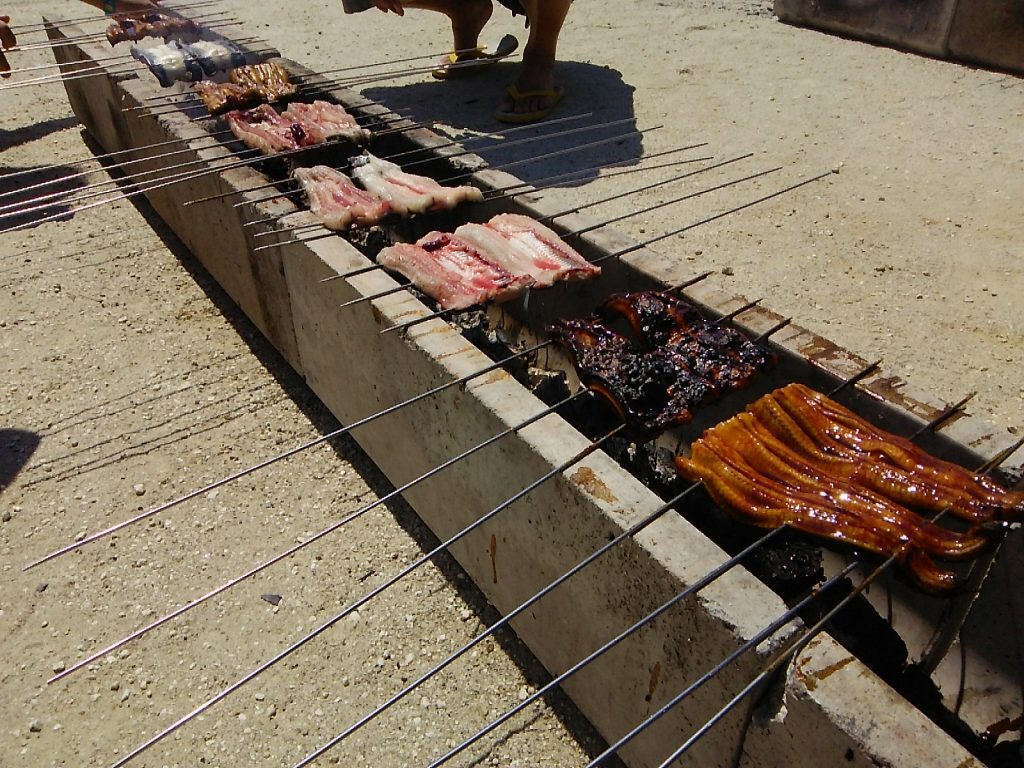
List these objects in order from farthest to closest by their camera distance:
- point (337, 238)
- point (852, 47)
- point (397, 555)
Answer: point (852, 47) < point (337, 238) < point (397, 555)

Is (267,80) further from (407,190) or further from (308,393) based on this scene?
(308,393)

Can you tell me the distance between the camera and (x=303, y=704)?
3.31 meters

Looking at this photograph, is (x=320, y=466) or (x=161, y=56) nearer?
(x=320, y=466)

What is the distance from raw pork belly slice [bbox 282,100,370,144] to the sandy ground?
4.90 feet

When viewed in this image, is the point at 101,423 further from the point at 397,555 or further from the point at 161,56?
the point at 161,56

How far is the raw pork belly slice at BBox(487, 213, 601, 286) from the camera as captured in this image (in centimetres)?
397

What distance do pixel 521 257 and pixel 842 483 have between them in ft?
6.51

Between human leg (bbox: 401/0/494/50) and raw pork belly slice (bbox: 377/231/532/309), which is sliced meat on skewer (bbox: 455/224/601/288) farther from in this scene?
human leg (bbox: 401/0/494/50)

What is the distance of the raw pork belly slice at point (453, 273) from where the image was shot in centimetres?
388

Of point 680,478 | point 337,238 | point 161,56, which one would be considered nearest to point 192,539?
point 337,238

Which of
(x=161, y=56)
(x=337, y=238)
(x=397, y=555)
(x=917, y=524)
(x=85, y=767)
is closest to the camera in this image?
(x=917, y=524)

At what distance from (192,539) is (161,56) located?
485 cm

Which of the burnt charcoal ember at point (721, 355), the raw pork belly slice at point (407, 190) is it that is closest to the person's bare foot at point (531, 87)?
the raw pork belly slice at point (407, 190)

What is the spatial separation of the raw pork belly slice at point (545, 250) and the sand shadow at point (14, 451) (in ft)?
9.81
